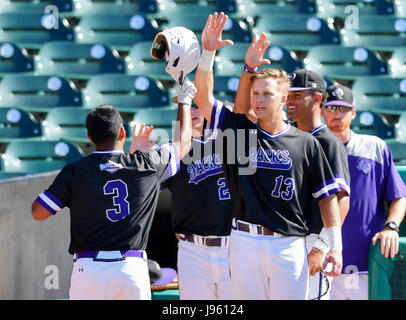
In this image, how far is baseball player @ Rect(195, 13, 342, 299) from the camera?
304 centimetres

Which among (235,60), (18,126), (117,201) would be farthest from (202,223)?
(235,60)

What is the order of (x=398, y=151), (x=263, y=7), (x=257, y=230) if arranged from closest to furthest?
(x=257, y=230)
(x=398, y=151)
(x=263, y=7)

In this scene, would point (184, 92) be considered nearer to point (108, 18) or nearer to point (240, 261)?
point (240, 261)

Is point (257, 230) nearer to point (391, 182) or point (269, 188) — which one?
point (269, 188)

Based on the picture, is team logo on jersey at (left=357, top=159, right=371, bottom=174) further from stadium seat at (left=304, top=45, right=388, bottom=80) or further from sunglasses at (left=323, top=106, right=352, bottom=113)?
stadium seat at (left=304, top=45, right=388, bottom=80)

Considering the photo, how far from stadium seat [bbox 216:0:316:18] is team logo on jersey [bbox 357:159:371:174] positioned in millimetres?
4007

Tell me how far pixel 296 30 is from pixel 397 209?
3932mm

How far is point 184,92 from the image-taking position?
333 cm

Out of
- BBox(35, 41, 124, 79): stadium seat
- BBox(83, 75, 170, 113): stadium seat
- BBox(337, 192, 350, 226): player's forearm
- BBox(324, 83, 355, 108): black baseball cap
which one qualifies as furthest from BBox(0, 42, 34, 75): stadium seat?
BBox(337, 192, 350, 226): player's forearm

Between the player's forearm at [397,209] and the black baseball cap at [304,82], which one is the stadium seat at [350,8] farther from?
the player's forearm at [397,209]

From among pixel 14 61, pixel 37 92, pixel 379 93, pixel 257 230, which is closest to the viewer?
pixel 257 230

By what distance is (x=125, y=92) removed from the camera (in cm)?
688

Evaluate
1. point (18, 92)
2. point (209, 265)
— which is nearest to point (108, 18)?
point (18, 92)
